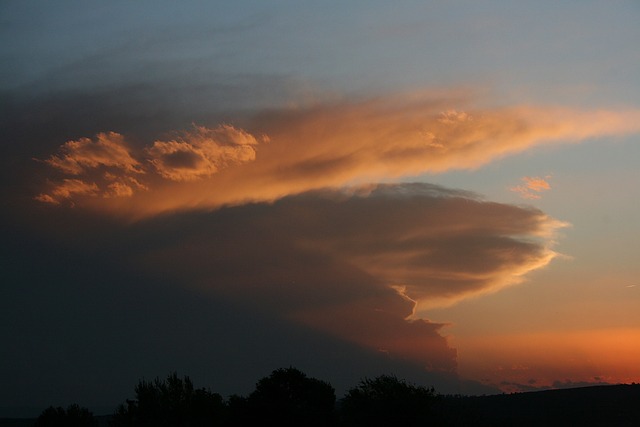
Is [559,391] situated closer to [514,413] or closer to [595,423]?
[514,413]

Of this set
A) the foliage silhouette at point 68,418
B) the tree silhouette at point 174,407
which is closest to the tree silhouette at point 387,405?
the tree silhouette at point 174,407

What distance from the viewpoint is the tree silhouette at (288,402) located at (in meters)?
71.6

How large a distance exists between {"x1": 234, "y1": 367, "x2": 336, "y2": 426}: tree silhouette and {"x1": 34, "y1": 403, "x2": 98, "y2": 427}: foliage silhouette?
32859 mm

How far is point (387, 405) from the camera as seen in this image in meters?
76.9

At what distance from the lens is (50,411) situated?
111688 millimetres

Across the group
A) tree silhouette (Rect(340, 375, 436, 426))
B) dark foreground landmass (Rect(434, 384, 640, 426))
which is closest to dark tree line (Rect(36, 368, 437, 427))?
tree silhouette (Rect(340, 375, 436, 426))

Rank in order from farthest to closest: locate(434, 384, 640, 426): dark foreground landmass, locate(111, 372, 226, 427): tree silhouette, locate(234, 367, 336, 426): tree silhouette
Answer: locate(434, 384, 640, 426): dark foreground landmass → locate(111, 372, 226, 427): tree silhouette → locate(234, 367, 336, 426): tree silhouette

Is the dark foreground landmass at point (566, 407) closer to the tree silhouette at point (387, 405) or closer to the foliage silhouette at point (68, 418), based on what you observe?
the tree silhouette at point (387, 405)

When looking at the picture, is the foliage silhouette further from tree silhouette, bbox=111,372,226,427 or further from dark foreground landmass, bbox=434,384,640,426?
dark foreground landmass, bbox=434,384,640,426

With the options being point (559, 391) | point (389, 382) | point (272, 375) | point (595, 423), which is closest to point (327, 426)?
point (389, 382)

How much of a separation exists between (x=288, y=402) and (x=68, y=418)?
4477 cm

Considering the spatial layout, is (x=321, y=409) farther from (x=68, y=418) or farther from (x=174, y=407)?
(x=68, y=418)

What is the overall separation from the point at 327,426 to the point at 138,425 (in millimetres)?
36856

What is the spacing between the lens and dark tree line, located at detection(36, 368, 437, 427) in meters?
73.5
